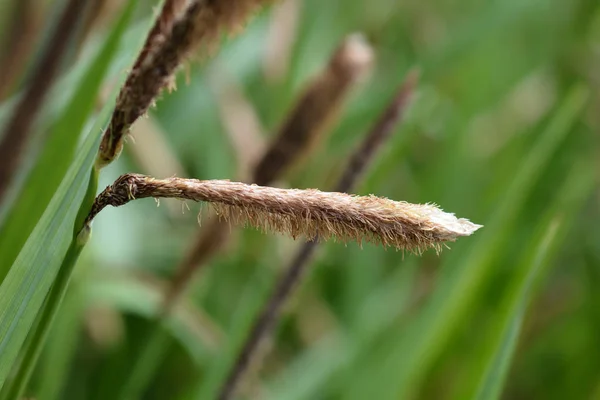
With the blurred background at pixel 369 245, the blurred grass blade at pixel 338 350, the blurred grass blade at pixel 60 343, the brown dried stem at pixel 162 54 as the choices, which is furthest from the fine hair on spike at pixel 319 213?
the blurred grass blade at pixel 338 350

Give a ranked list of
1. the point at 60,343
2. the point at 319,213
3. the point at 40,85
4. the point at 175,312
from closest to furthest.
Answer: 1. the point at 319,213
2. the point at 40,85
3. the point at 60,343
4. the point at 175,312

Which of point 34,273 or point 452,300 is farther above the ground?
point 452,300

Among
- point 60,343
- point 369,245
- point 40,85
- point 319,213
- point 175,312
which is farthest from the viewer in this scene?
point 369,245

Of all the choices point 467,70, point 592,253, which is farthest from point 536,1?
point 592,253

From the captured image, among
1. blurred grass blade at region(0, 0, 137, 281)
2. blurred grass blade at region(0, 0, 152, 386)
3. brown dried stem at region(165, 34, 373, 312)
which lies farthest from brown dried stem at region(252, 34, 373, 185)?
blurred grass blade at region(0, 0, 152, 386)

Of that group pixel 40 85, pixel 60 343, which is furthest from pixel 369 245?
pixel 40 85

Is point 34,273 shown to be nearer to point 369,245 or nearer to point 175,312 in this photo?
point 175,312

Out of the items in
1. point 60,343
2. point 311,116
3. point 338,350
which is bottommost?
point 60,343
